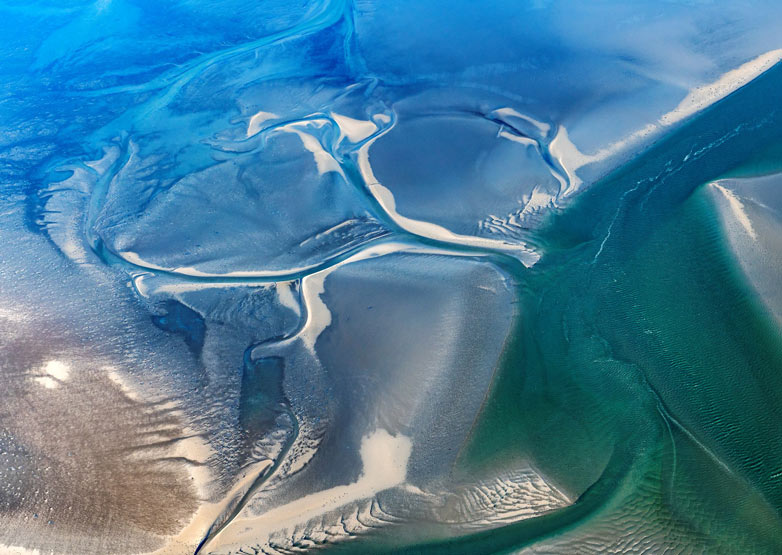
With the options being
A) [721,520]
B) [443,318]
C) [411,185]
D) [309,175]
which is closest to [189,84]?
[309,175]

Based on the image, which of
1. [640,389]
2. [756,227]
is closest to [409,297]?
[640,389]

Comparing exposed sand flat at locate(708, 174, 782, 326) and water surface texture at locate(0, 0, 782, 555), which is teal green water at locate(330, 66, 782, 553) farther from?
exposed sand flat at locate(708, 174, 782, 326)

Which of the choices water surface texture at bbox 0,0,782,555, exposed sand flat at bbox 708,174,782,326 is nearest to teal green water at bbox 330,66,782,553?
water surface texture at bbox 0,0,782,555

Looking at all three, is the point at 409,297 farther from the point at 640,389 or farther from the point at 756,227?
the point at 756,227

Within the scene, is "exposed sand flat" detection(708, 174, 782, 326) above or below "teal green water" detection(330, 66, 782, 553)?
above

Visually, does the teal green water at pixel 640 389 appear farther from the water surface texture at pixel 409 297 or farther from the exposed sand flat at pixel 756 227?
the exposed sand flat at pixel 756 227
